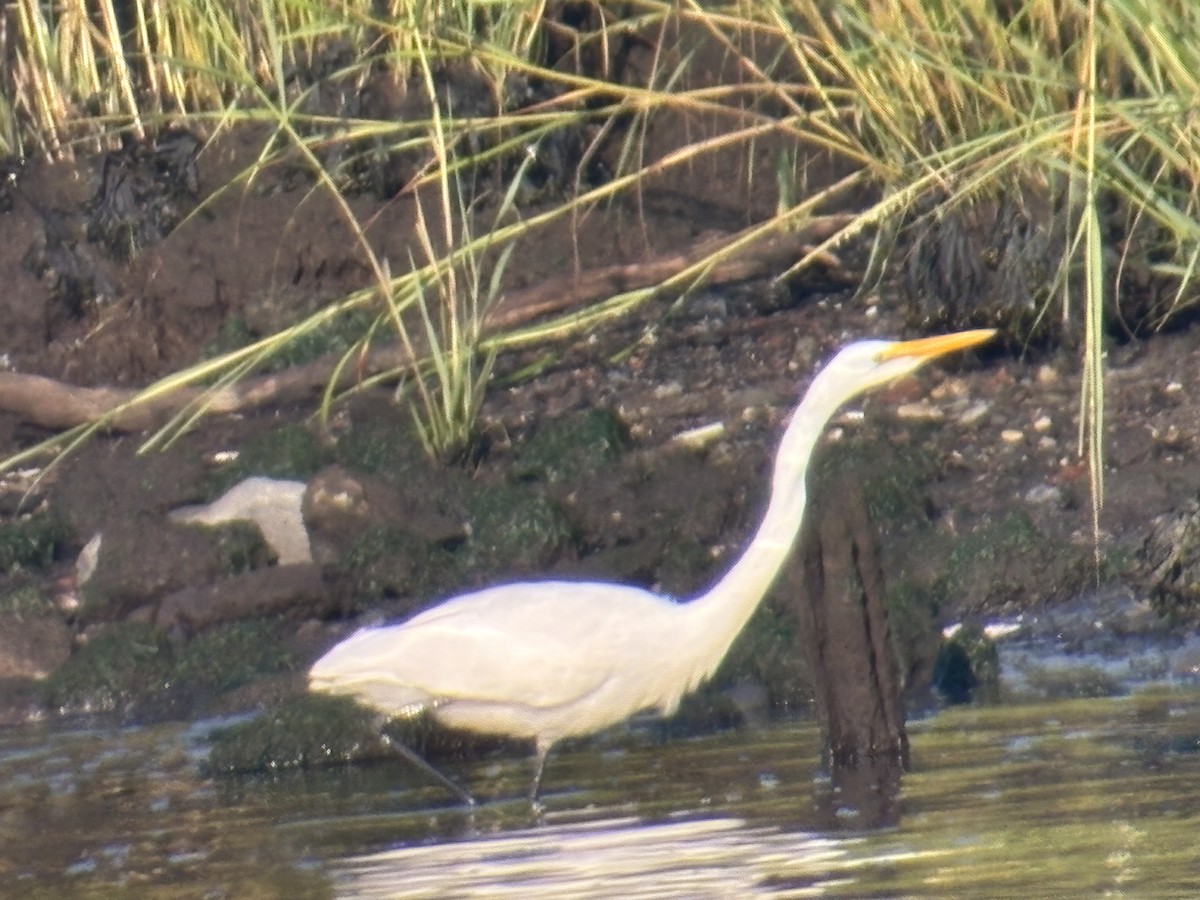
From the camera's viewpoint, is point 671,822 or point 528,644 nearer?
point 671,822

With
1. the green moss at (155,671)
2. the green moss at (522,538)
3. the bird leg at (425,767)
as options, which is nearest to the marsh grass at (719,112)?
the green moss at (522,538)

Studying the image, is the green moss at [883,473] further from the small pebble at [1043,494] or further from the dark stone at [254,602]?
the dark stone at [254,602]

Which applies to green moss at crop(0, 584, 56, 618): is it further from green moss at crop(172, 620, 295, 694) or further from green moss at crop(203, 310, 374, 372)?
green moss at crop(203, 310, 374, 372)

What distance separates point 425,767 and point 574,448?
3.13 metres

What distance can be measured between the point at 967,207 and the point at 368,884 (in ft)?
16.7

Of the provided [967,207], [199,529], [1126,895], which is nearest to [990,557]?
[967,207]

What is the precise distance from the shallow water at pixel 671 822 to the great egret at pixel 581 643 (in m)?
0.23

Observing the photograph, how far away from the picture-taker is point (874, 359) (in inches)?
239

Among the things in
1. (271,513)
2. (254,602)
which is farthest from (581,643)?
(271,513)

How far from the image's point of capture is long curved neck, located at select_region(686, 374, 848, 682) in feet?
19.9

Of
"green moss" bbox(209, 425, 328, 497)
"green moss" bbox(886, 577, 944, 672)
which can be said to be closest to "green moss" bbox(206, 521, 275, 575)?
"green moss" bbox(209, 425, 328, 497)

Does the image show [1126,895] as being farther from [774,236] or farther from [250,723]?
[774,236]

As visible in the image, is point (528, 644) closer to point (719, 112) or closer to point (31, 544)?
point (31, 544)

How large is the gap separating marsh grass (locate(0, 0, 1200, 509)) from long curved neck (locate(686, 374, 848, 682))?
0.71 m
